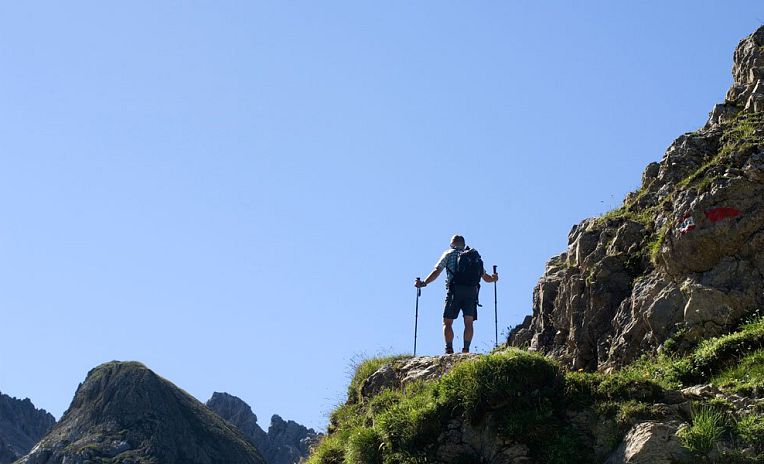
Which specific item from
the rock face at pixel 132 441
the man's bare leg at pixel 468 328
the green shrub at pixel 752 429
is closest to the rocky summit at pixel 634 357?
the green shrub at pixel 752 429

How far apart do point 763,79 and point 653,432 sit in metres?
13.6

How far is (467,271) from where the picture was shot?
26750 mm

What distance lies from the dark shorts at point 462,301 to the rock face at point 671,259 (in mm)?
1405

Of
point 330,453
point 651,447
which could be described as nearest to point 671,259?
point 651,447

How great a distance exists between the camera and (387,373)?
25.7m

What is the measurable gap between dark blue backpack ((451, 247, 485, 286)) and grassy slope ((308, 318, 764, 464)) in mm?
5504

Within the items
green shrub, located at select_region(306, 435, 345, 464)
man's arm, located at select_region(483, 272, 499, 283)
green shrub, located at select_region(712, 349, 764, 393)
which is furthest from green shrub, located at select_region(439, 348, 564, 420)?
man's arm, located at select_region(483, 272, 499, 283)

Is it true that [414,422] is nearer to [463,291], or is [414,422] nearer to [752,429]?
[752,429]

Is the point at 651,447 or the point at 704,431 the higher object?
the point at 704,431

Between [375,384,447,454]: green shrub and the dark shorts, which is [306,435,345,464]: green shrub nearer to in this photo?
[375,384,447,454]: green shrub

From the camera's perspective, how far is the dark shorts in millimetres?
26734

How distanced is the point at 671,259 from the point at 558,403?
566 centimetres

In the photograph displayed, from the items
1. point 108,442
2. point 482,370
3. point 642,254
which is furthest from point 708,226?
point 108,442

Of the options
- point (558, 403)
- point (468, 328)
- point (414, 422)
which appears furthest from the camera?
point (468, 328)
